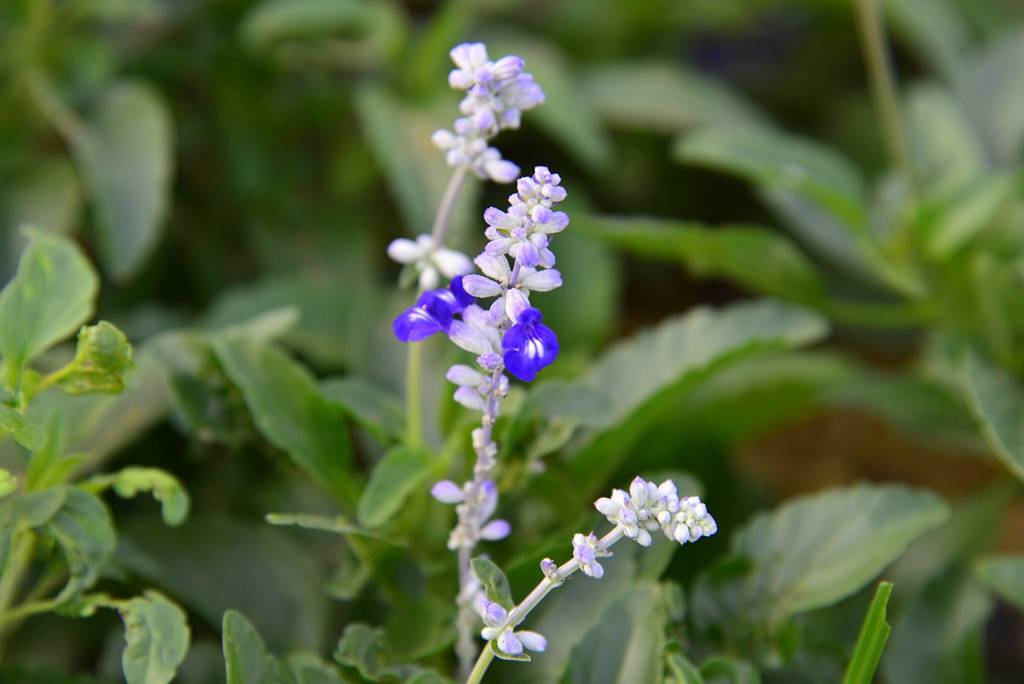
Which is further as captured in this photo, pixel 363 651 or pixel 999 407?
pixel 999 407

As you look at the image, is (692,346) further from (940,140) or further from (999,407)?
(940,140)

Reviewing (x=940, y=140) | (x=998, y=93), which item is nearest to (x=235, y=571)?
(x=940, y=140)

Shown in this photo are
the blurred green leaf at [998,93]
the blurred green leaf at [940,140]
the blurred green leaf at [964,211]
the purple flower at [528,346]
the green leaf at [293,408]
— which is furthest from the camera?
the blurred green leaf at [998,93]

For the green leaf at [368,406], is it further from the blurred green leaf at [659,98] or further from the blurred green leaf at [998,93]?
the blurred green leaf at [998,93]

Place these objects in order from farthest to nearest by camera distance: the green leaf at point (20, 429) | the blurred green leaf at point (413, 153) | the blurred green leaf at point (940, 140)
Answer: the blurred green leaf at point (940, 140)
the blurred green leaf at point (413, 153)
the green leaf at point (20, 429)

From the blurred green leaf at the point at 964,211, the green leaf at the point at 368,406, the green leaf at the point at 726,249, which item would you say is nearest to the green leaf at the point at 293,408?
the green leaf at the point at 368,406

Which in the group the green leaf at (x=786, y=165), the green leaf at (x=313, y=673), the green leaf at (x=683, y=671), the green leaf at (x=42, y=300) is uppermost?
the green leaf at (x=786, y=165)
